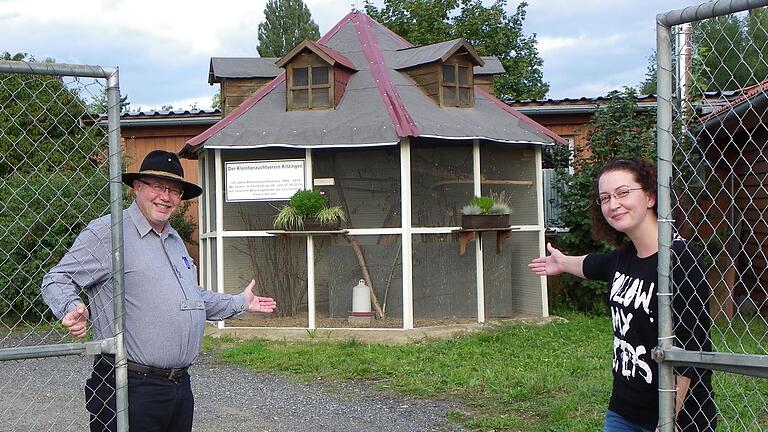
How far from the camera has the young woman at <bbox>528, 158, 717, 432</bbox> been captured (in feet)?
9.58

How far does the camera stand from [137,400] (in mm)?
3498

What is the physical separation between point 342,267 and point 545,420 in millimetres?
4728

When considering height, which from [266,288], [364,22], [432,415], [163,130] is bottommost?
[432,415]

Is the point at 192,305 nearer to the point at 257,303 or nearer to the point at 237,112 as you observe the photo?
the point at 257,303

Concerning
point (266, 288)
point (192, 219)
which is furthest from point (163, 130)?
point (266, 288)

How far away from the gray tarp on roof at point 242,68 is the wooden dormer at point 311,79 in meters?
1.23

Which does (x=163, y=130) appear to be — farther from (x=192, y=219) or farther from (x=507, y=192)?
(x=507, y=192)

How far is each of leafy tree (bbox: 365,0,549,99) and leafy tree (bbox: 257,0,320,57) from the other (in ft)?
62.7

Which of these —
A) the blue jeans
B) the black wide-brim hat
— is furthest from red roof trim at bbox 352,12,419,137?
the blue jeans

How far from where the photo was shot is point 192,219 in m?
14.8

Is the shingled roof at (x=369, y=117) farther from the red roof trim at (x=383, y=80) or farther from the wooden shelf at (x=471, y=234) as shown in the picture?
the wooden shelf at (x=471, y=234)

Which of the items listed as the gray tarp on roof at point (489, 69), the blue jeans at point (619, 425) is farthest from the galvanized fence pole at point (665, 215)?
the gray tarp on roof at point (489, 69)

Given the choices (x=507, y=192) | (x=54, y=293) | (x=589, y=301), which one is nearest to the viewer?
(x=54, y=293)

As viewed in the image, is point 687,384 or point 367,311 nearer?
point 687,384
